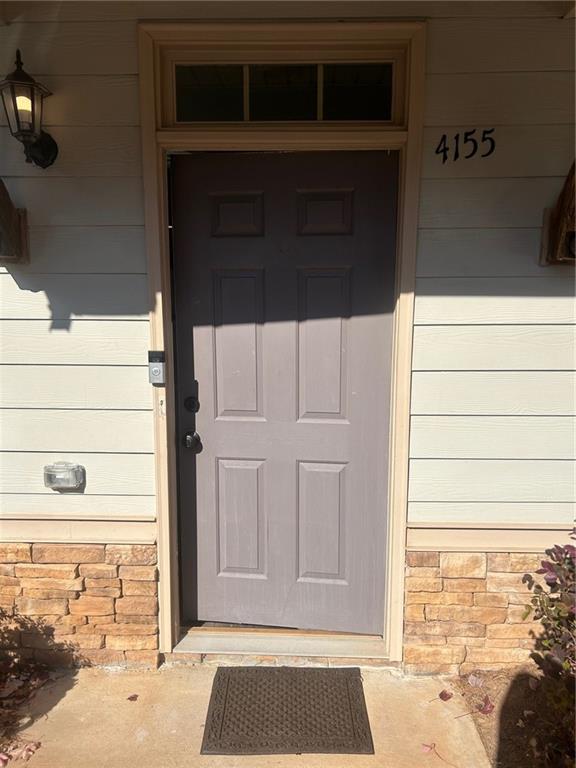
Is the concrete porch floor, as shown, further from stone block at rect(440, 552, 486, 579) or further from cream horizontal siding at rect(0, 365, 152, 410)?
cream horizontal siding at rect(0, 365, 152, 410)

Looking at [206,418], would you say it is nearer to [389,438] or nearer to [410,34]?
[389,438]

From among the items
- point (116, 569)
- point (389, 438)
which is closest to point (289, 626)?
point (116, 569)

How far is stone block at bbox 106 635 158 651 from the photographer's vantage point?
255 centimetres

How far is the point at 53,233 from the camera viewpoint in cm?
238

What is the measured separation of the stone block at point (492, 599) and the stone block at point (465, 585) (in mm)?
27

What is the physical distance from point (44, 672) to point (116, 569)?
0.57m

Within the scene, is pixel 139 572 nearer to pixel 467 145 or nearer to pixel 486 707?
pixel 486 707

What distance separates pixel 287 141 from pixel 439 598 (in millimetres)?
2079

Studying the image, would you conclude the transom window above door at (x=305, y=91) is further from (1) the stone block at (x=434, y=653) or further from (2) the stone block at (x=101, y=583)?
(1) the stone block at (x=434, y=653)

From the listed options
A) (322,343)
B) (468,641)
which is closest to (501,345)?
(322,343)

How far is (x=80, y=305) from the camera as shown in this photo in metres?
2.41

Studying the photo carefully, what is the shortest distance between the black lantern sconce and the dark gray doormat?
2.40m

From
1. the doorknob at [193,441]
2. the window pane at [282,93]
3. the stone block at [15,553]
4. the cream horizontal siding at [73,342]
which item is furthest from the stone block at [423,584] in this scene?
the window pane at [282,93]

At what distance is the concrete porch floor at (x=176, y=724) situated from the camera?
2070mm
